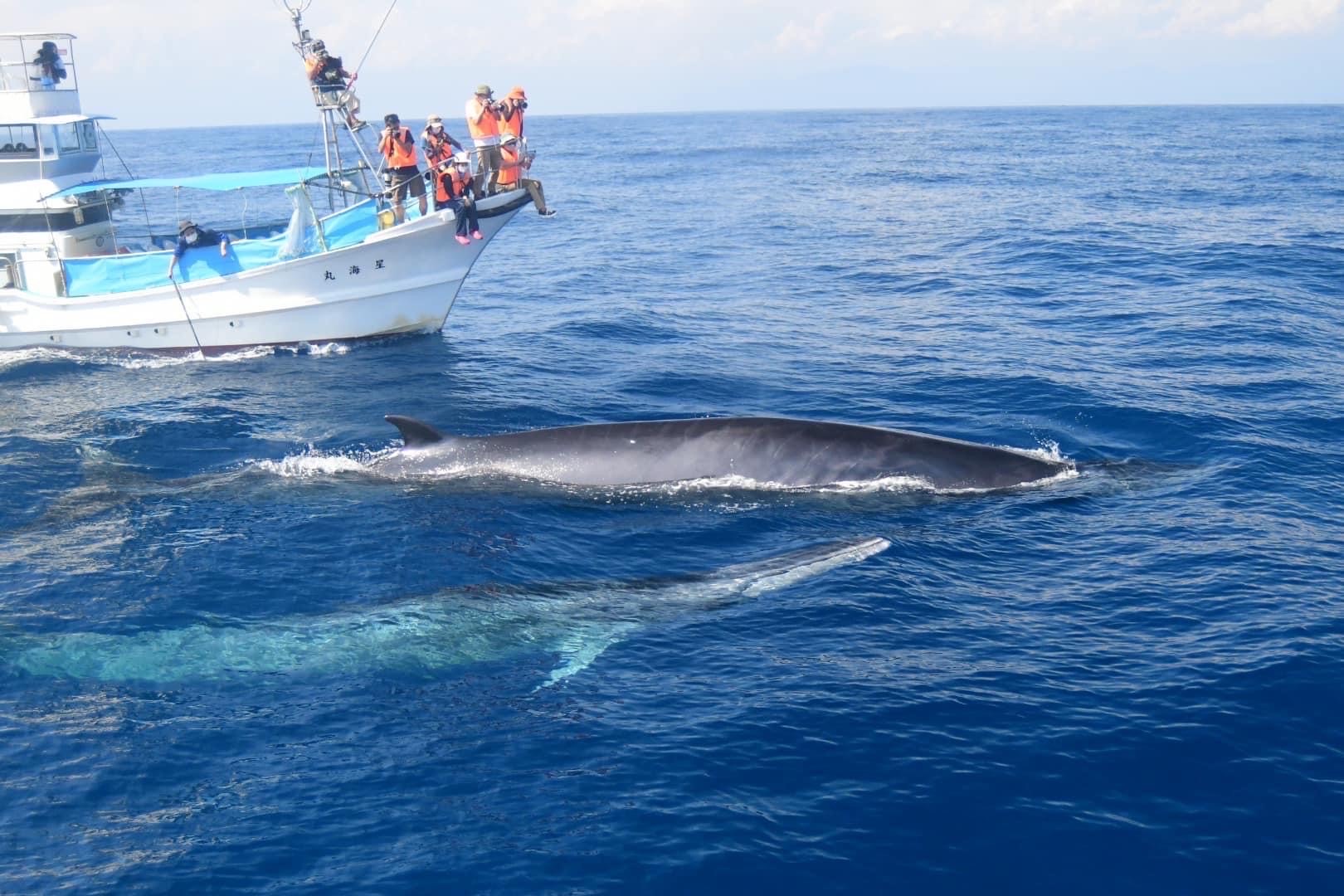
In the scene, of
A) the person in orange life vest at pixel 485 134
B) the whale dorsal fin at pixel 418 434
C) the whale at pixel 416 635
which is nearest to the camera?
the whale at pixel 416 635

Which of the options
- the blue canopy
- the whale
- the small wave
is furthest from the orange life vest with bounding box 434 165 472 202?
the whale

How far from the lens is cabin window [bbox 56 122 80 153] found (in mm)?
35531

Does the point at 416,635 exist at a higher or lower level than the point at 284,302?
lower

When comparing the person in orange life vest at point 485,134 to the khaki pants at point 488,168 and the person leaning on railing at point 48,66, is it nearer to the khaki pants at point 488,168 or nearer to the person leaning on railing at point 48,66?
the khaki pants at point 488,168

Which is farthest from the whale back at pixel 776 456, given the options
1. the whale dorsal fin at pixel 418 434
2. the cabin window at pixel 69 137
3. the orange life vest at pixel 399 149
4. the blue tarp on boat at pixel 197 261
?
the cabin window at pixel 69 137

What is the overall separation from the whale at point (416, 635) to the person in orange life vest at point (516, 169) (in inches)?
698

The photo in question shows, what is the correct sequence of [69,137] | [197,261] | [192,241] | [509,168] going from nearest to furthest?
[509,168] → [192,241] → [197,261] → [69,137]

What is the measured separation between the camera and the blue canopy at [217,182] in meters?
32.2

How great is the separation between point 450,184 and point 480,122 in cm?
196

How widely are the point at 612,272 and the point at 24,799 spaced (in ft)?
117

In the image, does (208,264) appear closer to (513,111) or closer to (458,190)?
(458,190)

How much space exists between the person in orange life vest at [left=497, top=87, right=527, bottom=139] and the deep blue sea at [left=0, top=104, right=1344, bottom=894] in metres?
6.31

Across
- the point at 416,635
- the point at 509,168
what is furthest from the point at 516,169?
the point at 416,635

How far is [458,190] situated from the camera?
1254 inches
